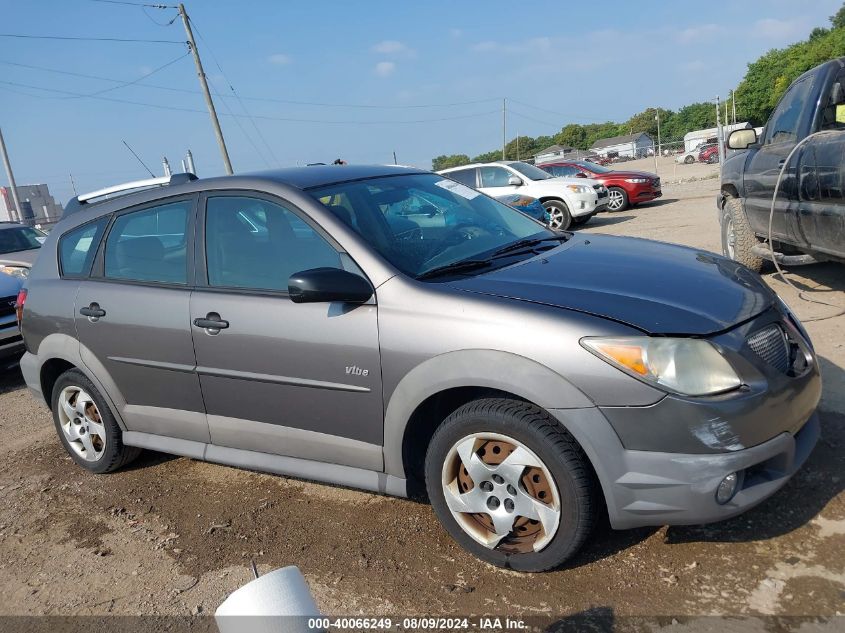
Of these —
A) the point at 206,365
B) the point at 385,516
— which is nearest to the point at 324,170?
the point at 206,365

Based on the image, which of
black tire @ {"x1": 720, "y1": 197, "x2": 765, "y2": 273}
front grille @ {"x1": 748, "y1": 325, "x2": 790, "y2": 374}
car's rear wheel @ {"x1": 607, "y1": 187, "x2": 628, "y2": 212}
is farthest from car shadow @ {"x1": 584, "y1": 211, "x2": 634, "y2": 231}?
front grille @ {"x1": 748, "y1": 325, "x2": 790, "y2": 374}

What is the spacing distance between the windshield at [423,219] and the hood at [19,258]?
6663 millimetres

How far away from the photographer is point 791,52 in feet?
228

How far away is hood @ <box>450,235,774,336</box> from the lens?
2570 mm

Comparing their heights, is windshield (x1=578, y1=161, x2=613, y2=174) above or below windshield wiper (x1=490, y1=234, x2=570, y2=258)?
below

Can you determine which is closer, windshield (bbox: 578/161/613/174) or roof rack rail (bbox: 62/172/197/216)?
roof rack rail (bbox: 62/172/197/216)

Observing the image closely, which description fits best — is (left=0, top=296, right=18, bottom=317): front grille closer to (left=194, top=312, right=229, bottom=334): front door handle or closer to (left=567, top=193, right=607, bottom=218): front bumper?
(left=194, top=312, right=229, bottom=334): front door handle

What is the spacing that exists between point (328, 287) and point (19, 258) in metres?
8.17

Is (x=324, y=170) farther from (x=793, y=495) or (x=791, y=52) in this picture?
(x=791, y=52)

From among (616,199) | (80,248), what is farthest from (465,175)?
(80,248)

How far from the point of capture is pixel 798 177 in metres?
5.24

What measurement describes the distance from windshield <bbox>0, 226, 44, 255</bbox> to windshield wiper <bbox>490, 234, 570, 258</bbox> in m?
8.92

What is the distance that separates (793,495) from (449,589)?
62.9 inches

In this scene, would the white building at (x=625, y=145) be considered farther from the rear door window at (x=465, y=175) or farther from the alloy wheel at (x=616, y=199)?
the rear door window at (x=465, y=175)
